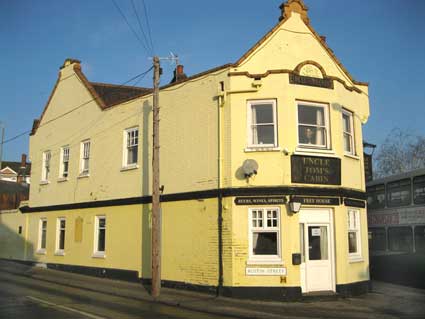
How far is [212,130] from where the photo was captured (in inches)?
640

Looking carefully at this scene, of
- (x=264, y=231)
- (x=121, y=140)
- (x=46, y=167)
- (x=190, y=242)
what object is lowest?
(x=190, y=242)

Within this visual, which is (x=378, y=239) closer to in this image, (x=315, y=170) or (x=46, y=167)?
(x=315, y=170)

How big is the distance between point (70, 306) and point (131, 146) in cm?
856

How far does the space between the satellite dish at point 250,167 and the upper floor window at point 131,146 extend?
20.1 ft

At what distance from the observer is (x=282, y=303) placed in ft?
46.0

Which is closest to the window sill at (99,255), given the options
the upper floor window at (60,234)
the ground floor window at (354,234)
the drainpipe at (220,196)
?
the upper floor window at (60,234)

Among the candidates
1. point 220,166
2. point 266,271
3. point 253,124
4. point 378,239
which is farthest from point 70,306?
point 378,239

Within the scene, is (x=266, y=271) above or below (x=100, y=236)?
below

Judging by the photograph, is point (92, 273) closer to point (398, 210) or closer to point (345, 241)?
point (345, 241)

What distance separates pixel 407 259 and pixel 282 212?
588 cm

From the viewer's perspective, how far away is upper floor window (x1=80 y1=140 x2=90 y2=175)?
890 inches

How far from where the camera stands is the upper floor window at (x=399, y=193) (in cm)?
1686

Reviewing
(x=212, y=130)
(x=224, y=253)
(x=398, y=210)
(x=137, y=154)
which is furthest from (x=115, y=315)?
(x=398, y=210)

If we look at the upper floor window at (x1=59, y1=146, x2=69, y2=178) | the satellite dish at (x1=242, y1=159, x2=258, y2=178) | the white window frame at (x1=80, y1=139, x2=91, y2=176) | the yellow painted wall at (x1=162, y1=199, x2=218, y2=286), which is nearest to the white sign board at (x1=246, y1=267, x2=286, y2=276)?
the yellow painted wall at (x1=162, y1=199, x2=218, y2=286)
